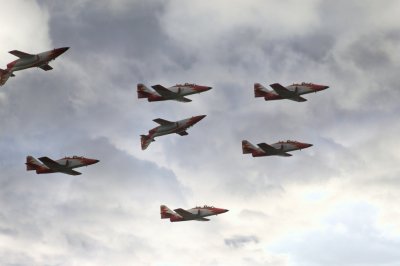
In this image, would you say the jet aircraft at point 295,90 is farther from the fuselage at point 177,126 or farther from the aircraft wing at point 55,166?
the aircraft wing at point 55,166

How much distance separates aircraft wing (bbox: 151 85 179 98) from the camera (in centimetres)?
16588

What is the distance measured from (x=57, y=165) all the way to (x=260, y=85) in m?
62.0

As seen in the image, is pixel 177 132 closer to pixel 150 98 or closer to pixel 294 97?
pixel 150 98

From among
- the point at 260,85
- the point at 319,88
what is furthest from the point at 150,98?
the point at 319,88

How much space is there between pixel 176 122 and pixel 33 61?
4394 centimetres

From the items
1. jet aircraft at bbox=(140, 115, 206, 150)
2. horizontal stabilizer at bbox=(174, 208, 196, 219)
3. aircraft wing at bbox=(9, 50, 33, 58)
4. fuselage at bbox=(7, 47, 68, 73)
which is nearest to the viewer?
aircraft wing at bbox=(9, 50, 33, 58)

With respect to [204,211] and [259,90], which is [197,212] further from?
[259,90]

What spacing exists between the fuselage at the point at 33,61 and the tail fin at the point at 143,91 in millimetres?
31235

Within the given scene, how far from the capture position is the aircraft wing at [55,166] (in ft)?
517

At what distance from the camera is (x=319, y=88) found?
166000 mm

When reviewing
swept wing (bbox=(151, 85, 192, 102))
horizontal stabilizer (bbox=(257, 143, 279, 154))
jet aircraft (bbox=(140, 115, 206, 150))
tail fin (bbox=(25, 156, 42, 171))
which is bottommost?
tail fin (bbox=(25, 156, 42, 171))

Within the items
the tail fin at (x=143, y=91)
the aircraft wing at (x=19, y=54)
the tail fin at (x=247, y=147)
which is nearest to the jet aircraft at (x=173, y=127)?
the tail fin at (x=143, y=91)

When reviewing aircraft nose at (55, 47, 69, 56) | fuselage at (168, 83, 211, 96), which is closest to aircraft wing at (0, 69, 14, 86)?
aircraft nose at (55, 47, 69, 56)

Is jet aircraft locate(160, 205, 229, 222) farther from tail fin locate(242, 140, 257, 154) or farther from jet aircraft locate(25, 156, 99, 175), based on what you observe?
jet aircraft locate(25, 156, 99, 175)
